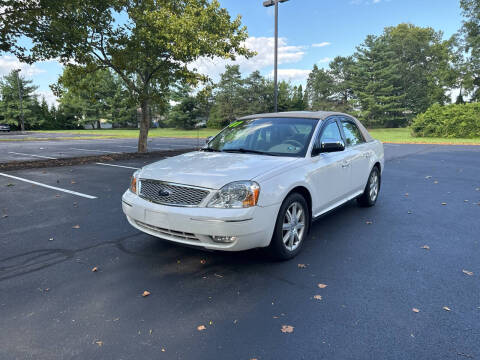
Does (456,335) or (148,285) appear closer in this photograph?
(456,335)

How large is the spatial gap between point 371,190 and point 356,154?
46.1 inches

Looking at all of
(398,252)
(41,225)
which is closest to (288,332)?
(398,252)

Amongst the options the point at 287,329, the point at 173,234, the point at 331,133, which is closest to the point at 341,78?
the point at 331,133

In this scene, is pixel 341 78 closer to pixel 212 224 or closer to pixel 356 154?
pixel 356 154

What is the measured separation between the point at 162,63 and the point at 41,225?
9799 millimetres

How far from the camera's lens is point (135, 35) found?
467 inches

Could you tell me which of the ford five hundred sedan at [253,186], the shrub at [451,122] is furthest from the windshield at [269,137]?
the shrub at [451,122]

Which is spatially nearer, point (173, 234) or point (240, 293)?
point (240, 293)

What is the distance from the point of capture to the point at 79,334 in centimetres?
250

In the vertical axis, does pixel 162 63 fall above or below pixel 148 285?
above

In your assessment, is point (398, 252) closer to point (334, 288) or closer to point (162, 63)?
point (334, 288)

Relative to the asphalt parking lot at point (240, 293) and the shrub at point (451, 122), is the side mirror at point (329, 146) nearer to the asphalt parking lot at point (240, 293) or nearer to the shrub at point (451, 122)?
the asphalt parking lot at point (240, 293)

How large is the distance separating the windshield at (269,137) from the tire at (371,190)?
1.98 meters

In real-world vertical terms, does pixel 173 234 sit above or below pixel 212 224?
below
